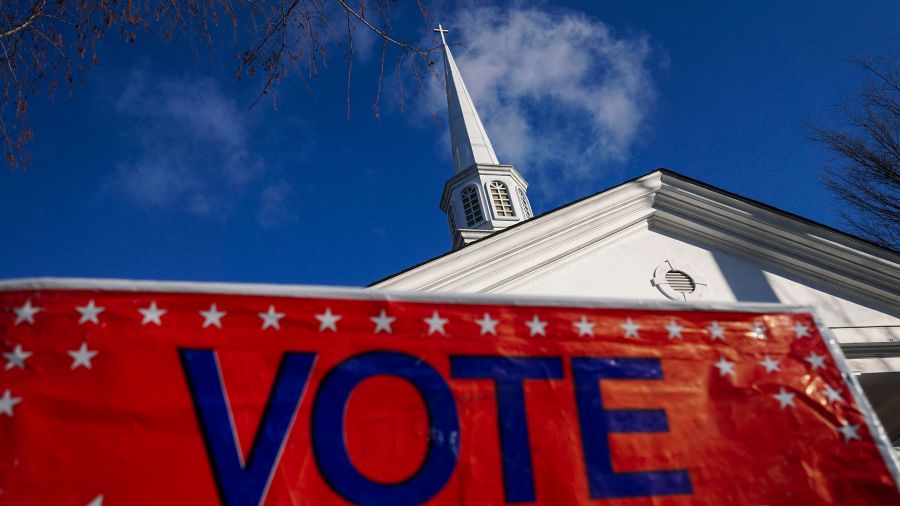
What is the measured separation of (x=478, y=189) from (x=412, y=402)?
58.2 feet

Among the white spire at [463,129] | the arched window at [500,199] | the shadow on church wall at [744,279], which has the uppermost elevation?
the white spire at [463,129]

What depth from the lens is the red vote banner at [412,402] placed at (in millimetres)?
2611

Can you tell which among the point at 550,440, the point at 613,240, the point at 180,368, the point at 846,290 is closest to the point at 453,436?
the point at 550,440

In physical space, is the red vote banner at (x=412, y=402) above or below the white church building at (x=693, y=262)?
below

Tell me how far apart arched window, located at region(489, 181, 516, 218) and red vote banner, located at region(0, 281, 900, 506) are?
16320 millimetres

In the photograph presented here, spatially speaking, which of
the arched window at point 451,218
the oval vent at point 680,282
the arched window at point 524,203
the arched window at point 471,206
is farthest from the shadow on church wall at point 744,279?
the arched window at point 451,218

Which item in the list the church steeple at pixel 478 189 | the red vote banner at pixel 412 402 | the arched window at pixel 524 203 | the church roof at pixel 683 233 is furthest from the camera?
the arched window at pixel 524 203

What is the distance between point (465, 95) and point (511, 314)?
22.6 metres

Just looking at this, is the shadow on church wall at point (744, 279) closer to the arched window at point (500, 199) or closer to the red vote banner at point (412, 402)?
the red vote banner at point (412, 402)

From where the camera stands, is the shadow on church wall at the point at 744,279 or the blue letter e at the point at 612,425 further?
the shadow on church wall at the point at 744,279

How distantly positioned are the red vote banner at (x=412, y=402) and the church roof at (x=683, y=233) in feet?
16.8

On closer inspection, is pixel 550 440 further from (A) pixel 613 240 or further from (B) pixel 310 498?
(A) pixel 613 240

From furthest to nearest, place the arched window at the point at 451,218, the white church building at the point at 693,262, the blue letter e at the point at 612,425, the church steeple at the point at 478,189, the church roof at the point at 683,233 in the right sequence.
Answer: the arched window at the point at 451,218, the church steeple at the point at 478,189, the church roof at the point at 683,233, the white church building at the point at 693,262, the blue letter e at the point at 612,425

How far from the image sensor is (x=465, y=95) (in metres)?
24.8
